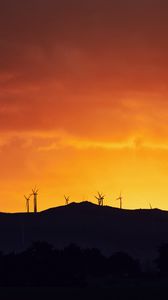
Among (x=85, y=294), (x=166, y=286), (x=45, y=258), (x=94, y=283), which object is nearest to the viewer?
(x=85, y=294)

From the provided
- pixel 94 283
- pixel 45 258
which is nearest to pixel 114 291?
pixel 94 283

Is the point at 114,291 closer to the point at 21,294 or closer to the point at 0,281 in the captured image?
the point at 21,294

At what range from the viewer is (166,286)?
546 feet

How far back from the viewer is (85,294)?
146500mm

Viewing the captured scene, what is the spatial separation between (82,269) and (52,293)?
3348 centimetres

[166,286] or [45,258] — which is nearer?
[166,286]

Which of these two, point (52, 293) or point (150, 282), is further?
point (150, 282)

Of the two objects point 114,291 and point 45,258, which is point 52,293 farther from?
point 45,258

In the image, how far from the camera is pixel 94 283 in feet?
594

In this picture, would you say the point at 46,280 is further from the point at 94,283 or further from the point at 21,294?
the point at 21,294

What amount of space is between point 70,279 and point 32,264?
369 inches

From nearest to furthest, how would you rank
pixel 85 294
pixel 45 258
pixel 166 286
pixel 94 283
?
pixel 85 294
pixel 166 286
pixel 94 283
pixel 45 258

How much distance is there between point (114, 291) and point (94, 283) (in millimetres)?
26819

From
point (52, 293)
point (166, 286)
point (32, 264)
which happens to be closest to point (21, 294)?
point (52, 293)
